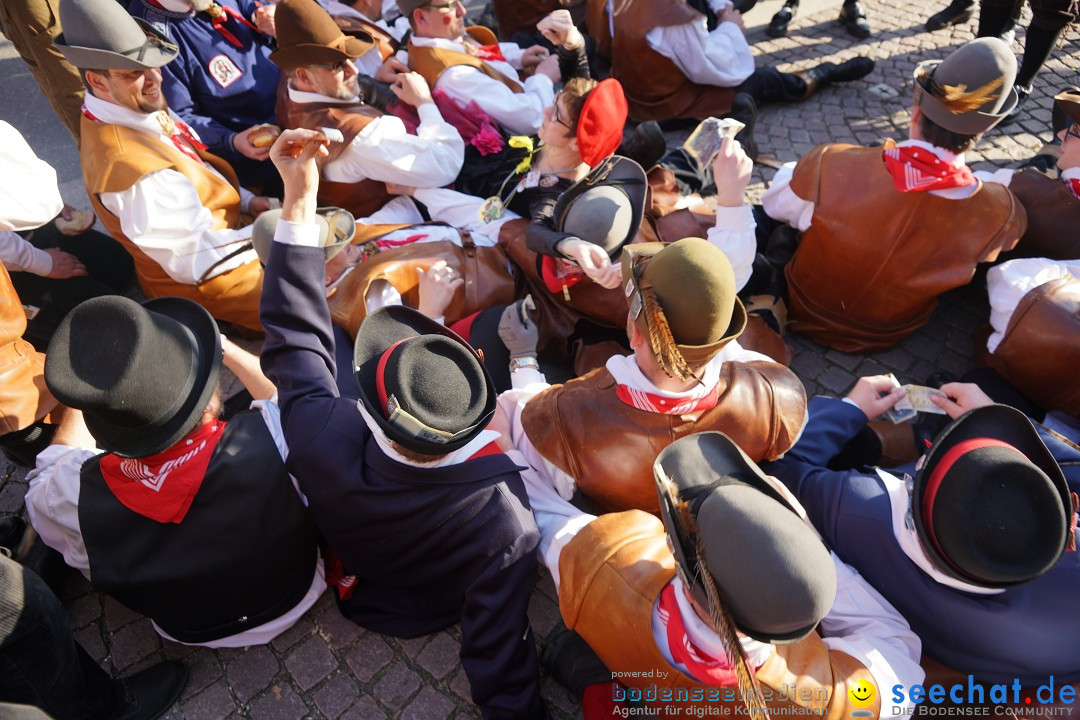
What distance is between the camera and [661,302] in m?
1.92

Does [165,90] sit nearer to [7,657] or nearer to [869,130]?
[7,657]

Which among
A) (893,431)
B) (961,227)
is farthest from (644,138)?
(893,431)

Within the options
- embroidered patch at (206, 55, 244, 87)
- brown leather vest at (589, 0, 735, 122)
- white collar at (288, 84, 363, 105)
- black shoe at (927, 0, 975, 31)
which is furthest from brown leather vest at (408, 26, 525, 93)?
black shoe at (927, 0, 975, 31)

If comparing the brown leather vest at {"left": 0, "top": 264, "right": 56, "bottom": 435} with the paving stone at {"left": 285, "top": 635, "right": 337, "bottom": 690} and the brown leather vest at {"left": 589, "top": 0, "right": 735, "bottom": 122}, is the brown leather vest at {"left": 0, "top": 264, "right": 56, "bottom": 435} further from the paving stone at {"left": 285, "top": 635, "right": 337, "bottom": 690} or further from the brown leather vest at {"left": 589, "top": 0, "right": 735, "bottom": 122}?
the brown leather vest at {"left": 589, "top": 0, "right": 735, "bottom": 122}

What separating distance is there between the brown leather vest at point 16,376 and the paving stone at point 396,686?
182cm

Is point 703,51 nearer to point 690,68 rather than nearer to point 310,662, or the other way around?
point 690,68

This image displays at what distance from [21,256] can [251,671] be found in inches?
98.0

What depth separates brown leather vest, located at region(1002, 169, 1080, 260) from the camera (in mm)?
3182

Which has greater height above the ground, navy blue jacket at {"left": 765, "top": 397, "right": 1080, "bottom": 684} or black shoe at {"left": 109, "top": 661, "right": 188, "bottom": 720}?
navy blue jacket at {"left": 765, "top": 397, "right": 1080, "bottom": 684}

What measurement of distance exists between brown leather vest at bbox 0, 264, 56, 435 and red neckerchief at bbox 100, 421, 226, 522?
87cm

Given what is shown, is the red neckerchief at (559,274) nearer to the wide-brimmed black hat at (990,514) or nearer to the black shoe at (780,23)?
the wide-brimmed black hat at (990,514)

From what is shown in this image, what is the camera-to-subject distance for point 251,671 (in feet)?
8.44

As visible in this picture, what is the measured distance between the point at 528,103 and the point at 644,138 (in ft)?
2.88

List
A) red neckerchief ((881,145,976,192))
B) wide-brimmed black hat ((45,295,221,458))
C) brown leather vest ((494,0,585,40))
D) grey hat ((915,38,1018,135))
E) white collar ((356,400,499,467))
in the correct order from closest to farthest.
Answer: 1. wide-brimmed black hat ((45,295,221,458))
2. white collar ((356,400,499,467))
3. grey hat ((915,38,1018,135))
4. red neckerchief ((881,145,976,192))
5. brown leather vest ((494,0,585,40))
